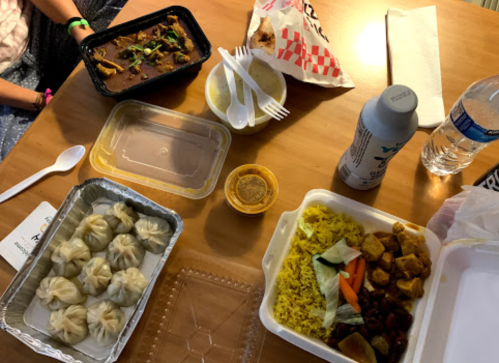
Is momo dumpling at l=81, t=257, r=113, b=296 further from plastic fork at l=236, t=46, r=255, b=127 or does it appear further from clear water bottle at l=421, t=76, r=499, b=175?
clear water bottle at l=421, t=76, r=499, b=175

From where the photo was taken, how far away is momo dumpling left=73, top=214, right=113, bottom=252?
0.90 m

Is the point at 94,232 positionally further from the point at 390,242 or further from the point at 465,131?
the point at 465,131

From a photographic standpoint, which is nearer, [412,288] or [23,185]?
[412,288]

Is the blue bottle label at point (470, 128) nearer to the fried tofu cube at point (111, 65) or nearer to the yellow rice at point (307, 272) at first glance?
the yellow rice at point (307, 272)

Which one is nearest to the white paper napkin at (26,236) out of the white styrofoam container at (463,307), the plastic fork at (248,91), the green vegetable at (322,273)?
the plastic fork at (248,91)

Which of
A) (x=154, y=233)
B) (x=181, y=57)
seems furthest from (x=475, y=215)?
(x=181, y=57)

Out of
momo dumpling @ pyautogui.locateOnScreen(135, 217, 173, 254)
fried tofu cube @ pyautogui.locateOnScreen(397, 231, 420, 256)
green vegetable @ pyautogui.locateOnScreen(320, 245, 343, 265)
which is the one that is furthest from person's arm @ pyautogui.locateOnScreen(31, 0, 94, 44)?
fried tofu cube @ pyautogui.locateOnScreen(397, 231, 420, 256)

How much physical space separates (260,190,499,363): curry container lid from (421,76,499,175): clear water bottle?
0.23m

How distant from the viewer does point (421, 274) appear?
78cm

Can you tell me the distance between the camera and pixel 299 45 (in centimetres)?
96

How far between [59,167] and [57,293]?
0.34 metres

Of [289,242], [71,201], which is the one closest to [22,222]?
[71,201]

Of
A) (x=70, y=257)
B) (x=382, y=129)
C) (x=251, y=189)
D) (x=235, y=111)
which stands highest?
(x=382, y=129)

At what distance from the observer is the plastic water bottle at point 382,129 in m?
0.64
